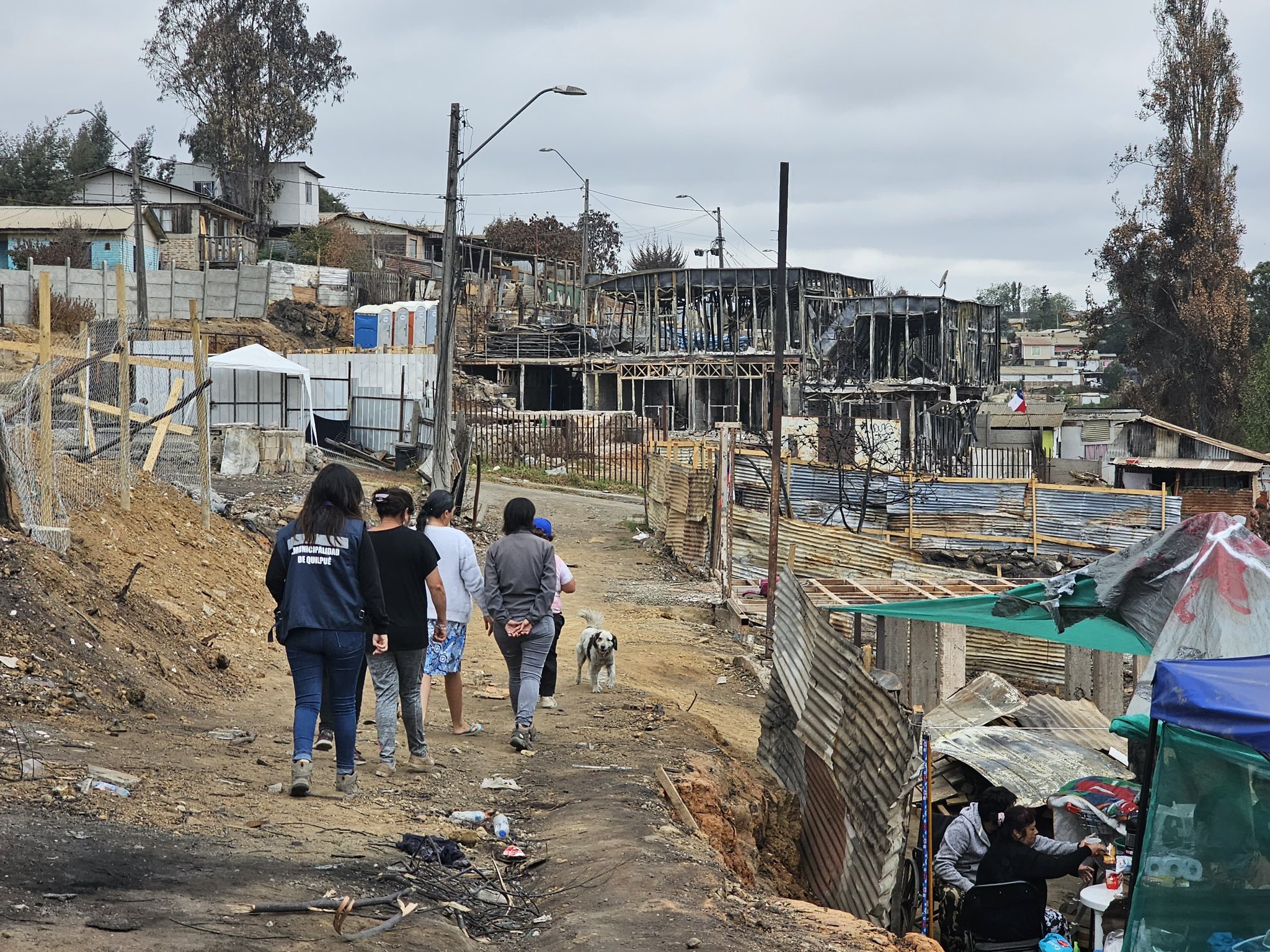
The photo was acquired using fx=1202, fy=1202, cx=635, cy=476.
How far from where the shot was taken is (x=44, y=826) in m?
4.83

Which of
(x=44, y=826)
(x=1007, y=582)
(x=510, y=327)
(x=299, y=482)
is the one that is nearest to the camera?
(x=44, y=826)

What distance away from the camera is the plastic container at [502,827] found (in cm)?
610

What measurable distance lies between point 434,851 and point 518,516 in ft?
9.67

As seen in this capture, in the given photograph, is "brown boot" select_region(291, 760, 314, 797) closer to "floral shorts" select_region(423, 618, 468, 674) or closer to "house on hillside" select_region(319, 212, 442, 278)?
"floral shorts" select_region(423, 618, 468, 674)

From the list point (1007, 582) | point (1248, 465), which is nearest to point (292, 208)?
point (1248, 465)

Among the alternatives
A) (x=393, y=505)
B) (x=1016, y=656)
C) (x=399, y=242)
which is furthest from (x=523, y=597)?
(x=399, y=242)

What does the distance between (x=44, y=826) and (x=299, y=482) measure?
60.7 feet

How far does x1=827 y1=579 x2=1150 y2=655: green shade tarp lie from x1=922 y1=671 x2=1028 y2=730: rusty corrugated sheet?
46.8 inches

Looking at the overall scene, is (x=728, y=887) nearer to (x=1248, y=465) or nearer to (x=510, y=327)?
(x=1248, y=465)

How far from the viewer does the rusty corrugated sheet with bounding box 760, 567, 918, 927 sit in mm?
5988

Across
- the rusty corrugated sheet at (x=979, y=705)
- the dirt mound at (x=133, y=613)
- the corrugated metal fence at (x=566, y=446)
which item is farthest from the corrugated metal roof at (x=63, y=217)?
the rusty corrugated sheet at (x=979, y=705)

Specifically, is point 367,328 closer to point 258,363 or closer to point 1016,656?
point 258,363

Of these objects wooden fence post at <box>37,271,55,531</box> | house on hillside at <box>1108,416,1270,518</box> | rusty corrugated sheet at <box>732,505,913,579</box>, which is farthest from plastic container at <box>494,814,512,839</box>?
house on hillside at <box>1108,416,1270,518</box>

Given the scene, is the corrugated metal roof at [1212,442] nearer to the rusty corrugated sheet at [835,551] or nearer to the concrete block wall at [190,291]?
the rusty corrugated sheet at [835,551]
